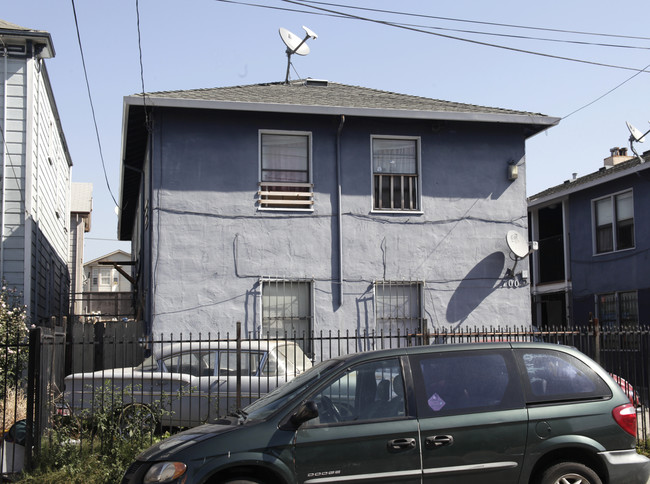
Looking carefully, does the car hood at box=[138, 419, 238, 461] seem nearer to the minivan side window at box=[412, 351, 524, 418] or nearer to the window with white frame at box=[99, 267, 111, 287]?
the minivan side window at box=[412, 351, 524, 418]

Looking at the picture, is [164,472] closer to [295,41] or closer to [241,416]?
[241,416]

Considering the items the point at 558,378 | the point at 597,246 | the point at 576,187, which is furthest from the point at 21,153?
Answer: the point at 597,246

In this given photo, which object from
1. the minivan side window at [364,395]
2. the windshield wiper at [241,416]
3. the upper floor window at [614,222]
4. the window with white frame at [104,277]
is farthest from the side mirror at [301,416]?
the window with white frame at [104,277]

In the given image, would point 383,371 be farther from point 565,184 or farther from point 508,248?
point 565,184

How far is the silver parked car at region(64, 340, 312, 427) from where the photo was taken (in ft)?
30.8

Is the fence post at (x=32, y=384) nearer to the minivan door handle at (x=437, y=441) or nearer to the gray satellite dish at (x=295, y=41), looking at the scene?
the minivan door handle at (x=437, y=441)

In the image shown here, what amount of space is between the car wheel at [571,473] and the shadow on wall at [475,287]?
7.93m

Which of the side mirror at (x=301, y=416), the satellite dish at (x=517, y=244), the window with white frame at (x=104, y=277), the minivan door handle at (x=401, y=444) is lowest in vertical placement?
the minivan door handle at (x=401, y=444)

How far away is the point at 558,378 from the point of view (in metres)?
6.62

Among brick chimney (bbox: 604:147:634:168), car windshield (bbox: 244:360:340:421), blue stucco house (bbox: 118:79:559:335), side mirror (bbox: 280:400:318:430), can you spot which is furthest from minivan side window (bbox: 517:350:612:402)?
brick chimney (bbox: 604:147:634:168)

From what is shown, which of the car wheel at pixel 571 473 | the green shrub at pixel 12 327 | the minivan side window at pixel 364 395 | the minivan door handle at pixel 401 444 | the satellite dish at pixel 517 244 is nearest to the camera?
the minivan door handle at pixel 401 444

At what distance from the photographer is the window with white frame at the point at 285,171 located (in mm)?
14047

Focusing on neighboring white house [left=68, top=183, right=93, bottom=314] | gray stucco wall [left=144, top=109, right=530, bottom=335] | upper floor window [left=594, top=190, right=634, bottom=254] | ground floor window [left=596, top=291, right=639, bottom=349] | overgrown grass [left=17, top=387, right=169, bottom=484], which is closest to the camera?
overgrown grass [left=17, top=387, right=169, bottom=484]

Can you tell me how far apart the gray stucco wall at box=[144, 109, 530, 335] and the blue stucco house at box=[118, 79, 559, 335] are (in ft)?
0.07
